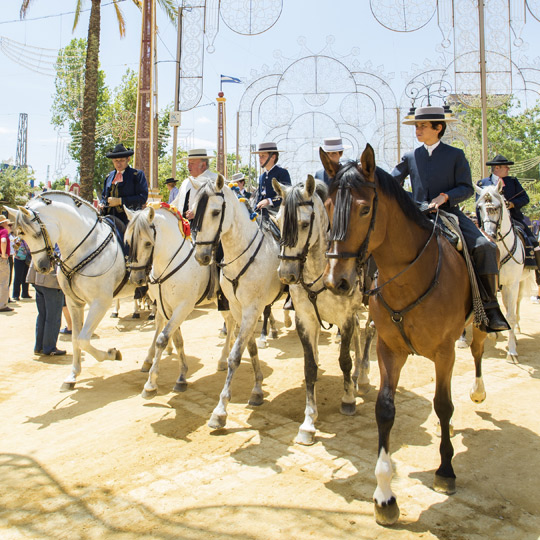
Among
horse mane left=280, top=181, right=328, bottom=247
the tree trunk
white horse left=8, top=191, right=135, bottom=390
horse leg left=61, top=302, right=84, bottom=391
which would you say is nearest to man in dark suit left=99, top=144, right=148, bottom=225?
white horse left=8, top=191, right=135, bottom=390

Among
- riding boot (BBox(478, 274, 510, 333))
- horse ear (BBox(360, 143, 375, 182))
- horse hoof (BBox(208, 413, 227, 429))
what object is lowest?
horse hoof (BBox(208, 413, 227, 429))

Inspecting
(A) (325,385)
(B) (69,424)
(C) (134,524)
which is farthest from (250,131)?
(C) (134,524)

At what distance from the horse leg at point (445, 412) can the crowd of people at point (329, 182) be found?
0.84 meters

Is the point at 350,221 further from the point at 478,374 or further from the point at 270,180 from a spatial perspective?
the point at 270,180

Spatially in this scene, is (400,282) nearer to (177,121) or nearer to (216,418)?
(216,418)

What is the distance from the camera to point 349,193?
3.41 metres

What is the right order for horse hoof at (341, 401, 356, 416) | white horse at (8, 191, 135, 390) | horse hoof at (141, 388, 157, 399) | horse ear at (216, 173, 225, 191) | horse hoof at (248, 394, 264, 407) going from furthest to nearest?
white horse at (8, 191, 135, 390), horse hoof at (141, 388, 157, 399), horse hoof at (248, 394, 264, 407), horse hoof at (341, 401, 356, 416), horse ear at (216, 173, 225, 191)

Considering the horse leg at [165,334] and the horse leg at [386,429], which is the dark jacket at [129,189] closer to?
the horse leg at [165,334]

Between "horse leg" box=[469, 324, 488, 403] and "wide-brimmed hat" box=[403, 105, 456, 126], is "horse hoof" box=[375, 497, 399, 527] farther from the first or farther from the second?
"wide-brimmed hat" box=[403, 105, 456, 126]

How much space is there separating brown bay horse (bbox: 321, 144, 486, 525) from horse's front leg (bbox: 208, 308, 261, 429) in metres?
1.87

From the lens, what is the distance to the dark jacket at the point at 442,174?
4.67 meters

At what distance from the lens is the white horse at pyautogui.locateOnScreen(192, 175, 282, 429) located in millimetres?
5234

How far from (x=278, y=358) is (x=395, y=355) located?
4.31 meters

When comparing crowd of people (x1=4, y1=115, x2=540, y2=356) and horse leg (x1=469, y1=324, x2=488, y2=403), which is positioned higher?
crowd of people (x1=4, y1=115, x2=540, y2=356)
